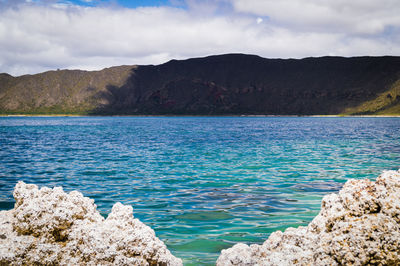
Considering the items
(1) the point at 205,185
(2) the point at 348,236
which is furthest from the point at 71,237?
(1) the point at 205,185

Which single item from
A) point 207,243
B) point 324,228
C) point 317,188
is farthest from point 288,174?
point 324,228

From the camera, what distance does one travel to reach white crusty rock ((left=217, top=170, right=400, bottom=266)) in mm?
4609

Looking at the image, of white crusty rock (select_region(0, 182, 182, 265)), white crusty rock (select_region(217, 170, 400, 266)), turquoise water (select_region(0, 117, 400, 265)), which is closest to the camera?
white crusty rock (select_region(217, 170, 400, 266))

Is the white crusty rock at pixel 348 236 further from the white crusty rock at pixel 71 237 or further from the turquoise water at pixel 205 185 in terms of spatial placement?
the turquoise water at pixel 205 185

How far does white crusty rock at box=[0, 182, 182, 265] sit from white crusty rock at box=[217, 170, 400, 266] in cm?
130

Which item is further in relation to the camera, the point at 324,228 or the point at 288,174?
the point at 288,174

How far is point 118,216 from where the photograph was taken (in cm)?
601

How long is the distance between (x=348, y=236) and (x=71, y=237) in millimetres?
4163

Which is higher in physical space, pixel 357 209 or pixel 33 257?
pixel 357 209

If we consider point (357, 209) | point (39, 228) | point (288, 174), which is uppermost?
point (357, 209)

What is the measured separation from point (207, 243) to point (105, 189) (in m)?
7.26

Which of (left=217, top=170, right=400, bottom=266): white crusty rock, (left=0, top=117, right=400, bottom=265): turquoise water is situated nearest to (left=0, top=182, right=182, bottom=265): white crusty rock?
(left=217, top=170, right=400, bottom=266): white crusty rock

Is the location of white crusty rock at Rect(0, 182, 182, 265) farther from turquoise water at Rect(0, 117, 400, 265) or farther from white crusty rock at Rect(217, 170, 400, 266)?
turquoise water at Rect(0, 117, 400, 265)

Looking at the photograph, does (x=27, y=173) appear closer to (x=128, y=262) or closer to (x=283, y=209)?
(x=283, y=209)
